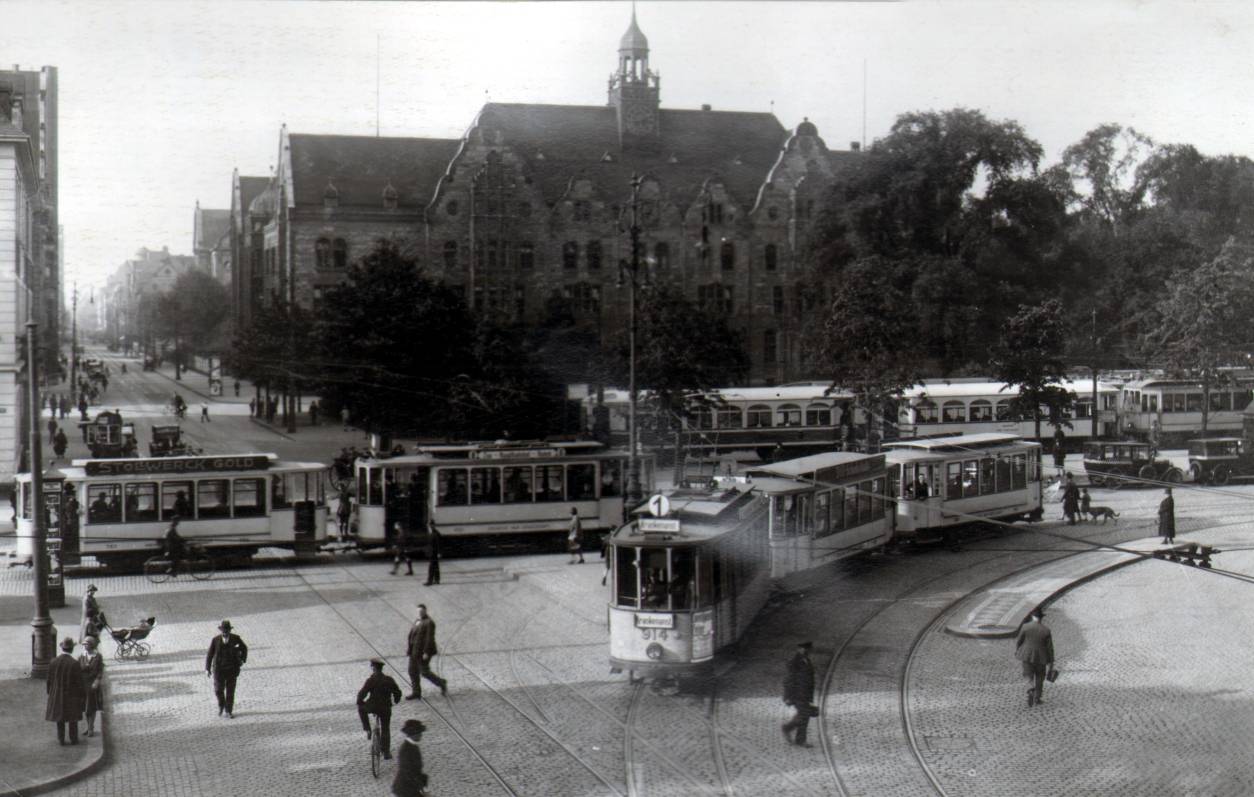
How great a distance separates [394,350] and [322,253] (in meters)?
15.6

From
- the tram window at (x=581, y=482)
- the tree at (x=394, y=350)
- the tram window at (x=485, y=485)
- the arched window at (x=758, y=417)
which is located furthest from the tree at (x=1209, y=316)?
the tree at (x=394, y=350)

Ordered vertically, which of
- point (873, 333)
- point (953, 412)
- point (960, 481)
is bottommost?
point (960, 481)

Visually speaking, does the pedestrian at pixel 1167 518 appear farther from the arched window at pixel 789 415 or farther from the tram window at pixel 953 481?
the arched window at pixel 789 415

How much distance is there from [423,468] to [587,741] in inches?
416

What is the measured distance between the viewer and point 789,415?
35719mm

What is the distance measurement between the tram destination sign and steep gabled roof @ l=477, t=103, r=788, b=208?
711cm

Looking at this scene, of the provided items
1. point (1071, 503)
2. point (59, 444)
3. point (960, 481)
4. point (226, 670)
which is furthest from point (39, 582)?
point (1071, 503)

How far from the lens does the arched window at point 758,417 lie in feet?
116

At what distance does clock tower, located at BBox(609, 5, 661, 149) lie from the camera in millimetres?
14883

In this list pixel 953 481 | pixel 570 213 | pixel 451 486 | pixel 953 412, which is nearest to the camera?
pixel 451 486

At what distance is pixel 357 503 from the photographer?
2145cm

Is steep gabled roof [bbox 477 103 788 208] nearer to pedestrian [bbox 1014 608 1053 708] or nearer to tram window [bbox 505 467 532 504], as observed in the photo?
tram window [bbox 505 467 532 504]

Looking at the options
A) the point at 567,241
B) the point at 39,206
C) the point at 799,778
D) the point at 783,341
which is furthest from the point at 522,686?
the point at 783,341

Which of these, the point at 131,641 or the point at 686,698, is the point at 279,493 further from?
the point at 686,698
